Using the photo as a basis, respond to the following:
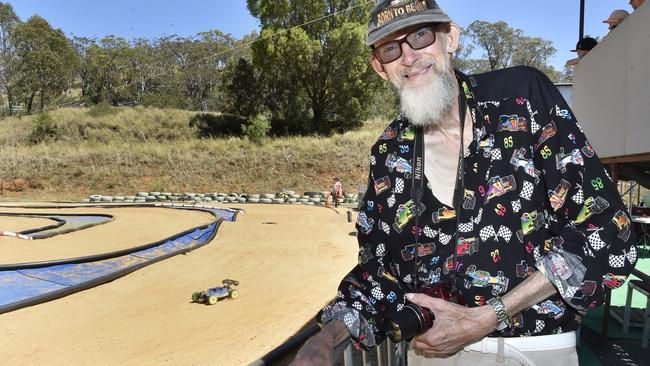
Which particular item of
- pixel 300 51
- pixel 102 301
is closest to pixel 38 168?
pixel 300 51

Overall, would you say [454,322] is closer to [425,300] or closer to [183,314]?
[425,300]

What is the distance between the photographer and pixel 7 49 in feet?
174

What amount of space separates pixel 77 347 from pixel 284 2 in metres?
35.5

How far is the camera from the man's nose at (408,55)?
1715 mm

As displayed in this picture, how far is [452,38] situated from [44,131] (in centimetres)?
4595

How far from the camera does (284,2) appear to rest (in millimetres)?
37562

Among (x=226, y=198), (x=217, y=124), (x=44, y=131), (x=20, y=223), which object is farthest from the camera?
(x=217, y=124)

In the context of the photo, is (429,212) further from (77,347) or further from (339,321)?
(77,347)

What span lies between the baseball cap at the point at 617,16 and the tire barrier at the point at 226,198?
2153cm

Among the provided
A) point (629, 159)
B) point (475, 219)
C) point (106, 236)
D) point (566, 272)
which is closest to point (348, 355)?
point (475, 219)

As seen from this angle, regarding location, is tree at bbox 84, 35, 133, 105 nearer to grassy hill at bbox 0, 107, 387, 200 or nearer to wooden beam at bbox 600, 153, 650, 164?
grassy hill at bbox 0, 107, 387, 200

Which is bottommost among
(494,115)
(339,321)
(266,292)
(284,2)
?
(266,292)

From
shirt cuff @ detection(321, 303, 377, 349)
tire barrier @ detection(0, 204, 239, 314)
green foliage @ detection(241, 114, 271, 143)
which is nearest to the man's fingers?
shirt cuff @ detection(321, 303, 377, 349)

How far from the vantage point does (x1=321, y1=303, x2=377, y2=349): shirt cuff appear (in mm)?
1605
